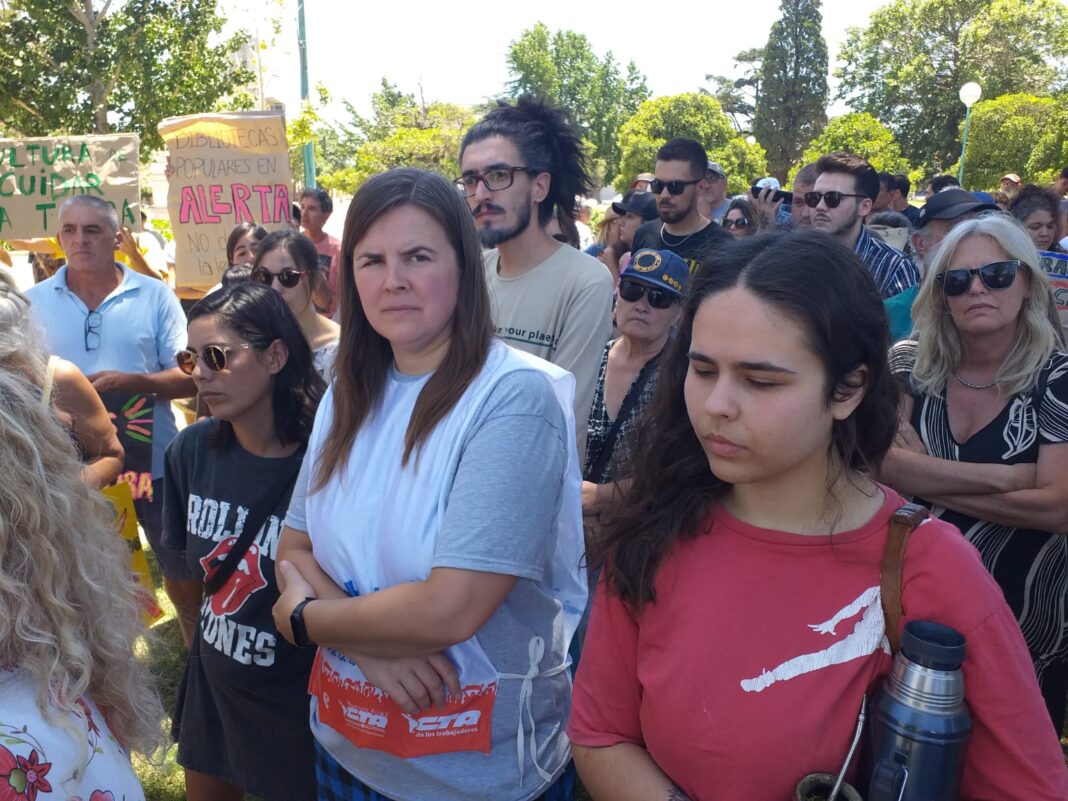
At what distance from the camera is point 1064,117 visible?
70.6 ft

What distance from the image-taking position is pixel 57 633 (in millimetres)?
1257

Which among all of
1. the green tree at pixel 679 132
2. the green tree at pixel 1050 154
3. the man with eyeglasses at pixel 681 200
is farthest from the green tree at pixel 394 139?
the green tree at pixel 1050 154

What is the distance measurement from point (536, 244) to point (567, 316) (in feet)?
1.13

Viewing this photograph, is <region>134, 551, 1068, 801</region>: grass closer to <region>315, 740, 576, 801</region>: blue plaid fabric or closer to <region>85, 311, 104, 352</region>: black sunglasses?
<region>315, 740, 576, 801</region>: blue plaid fabric

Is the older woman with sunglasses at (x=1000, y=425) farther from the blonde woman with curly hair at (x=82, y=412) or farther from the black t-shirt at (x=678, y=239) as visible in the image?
the blonde woman with curly hair at (x=82, y=412)

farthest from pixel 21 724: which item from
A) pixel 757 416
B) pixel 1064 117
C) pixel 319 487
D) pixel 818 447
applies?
pixel 1064 117

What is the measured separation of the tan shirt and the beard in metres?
0.15

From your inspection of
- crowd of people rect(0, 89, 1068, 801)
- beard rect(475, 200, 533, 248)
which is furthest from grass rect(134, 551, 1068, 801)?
beard rect(475, 200, 533, 248)

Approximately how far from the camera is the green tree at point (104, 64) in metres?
12.6

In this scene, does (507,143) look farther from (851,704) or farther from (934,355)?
(851,704)

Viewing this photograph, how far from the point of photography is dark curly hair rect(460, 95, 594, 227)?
10.5 feet

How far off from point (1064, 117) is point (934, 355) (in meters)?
23.5

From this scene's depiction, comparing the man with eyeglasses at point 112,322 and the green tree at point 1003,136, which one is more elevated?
the green tree at point 1003,136

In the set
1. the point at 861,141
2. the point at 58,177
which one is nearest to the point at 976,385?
the point at 58,177
